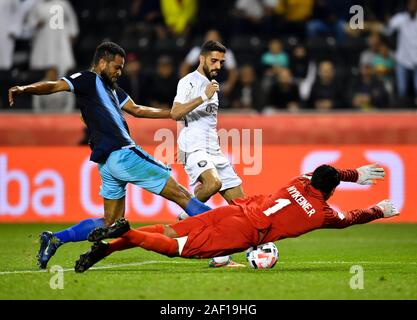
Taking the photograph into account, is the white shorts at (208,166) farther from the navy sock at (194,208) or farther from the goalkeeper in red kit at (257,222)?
the goalkeeper in red kit at (257,222)

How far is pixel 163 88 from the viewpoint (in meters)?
17.5

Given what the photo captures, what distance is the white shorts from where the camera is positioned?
36.4ft

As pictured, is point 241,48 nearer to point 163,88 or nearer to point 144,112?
point 163,88

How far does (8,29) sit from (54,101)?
195 centimetres

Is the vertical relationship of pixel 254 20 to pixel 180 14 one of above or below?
below

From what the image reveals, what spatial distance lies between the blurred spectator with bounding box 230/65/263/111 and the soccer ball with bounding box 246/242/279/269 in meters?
7.46

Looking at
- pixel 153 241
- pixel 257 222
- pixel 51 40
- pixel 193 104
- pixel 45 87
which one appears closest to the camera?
pixel 153 241

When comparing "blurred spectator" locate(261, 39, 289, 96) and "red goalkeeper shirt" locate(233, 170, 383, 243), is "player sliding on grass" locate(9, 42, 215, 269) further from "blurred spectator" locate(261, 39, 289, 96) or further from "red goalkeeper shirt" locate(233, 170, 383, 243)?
"blurred spectator" locate(261, 39, 289, 96)

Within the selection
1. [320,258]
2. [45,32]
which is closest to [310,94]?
[45,32]

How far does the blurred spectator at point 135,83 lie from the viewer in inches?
693

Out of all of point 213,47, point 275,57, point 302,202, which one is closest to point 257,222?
point 302,202

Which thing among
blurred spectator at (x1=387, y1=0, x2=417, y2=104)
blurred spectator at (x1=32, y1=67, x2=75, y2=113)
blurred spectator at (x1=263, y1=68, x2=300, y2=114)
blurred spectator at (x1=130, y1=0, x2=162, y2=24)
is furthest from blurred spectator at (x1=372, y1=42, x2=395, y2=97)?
blurred spectator at (x1=32, y1=67, x2=75, y2=113)

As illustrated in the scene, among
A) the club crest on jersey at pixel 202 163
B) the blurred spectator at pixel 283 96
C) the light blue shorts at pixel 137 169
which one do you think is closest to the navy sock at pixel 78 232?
the light blue shorts at pixel 137 169

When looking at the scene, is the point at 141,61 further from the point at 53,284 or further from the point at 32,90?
the point at 53,284
